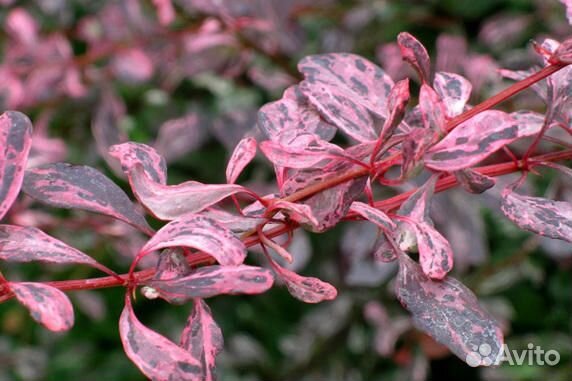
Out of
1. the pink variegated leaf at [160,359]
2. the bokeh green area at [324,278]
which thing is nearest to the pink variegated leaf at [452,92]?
the pink variegated leaf at [160,359]

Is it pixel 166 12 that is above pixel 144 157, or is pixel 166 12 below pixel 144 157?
below

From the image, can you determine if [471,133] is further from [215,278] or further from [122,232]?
[122,232]

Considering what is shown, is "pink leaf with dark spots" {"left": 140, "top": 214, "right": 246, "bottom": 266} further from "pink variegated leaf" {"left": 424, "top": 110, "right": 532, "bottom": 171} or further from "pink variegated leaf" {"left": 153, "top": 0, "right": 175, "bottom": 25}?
"pink variegated leaf" {"left": 153, "top": 0, "right": 175, "bottom": 25}

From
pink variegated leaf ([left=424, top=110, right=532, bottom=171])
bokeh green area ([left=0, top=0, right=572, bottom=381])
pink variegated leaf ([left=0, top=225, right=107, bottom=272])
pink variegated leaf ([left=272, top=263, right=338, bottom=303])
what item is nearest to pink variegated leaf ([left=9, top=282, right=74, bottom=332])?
pink variegated leaf ([left=0, top=225, right=107, bottom=272])

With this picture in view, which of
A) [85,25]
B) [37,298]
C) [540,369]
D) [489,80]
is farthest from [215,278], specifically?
[85,25]

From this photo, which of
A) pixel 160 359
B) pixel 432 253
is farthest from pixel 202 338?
pixel 432 253

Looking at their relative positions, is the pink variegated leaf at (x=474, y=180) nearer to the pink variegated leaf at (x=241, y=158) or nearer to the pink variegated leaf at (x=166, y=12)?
the pink variegated leaf at (x=241, y=158)

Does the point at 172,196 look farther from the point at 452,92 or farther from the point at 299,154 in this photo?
the point at 452,92
